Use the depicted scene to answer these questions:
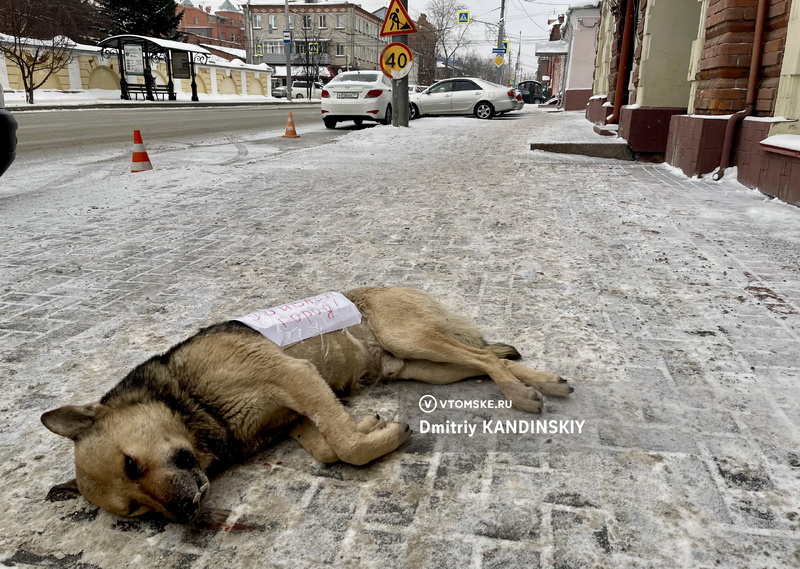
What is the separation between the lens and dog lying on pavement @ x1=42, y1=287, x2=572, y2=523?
1975 mm

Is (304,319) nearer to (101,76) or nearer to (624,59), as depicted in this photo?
(624,59)

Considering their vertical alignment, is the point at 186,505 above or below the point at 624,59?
below

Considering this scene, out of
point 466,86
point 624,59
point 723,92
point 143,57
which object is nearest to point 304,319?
point 723,92

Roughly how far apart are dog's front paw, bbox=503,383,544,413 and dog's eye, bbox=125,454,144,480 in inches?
61.5

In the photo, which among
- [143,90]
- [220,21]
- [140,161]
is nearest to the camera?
[140,161]

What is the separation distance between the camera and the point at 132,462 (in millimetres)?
1959

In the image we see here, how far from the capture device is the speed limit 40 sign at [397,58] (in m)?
15.9

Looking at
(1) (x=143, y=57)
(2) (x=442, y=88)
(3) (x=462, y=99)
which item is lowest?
(3) (x=462, y=99)

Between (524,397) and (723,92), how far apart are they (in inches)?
302

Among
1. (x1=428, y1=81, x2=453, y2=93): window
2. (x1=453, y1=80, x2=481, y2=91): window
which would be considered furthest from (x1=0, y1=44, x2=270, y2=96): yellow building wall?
(x1=453, y1=80, x2=481, y2=91): window

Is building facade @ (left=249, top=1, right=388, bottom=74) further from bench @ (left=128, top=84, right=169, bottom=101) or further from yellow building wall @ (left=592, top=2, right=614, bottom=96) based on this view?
yellow building wall @ (left=592, top=2, right=614, bottom=96)

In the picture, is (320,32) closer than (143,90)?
No

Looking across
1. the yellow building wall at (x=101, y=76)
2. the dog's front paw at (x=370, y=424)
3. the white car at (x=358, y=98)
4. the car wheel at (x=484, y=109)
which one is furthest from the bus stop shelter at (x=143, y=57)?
the dog's front paw at (x=370, y=424)

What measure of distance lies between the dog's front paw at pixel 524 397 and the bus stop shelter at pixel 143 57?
41.4 meters
